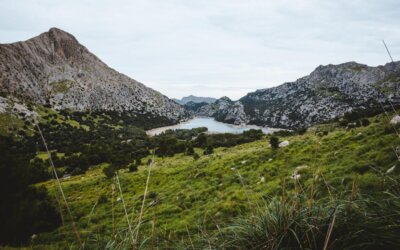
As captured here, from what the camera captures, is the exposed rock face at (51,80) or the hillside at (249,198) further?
the exposed rock face at (51,80)

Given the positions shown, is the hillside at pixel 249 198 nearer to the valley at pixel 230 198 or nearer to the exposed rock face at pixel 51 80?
the valley at pixel 230 198

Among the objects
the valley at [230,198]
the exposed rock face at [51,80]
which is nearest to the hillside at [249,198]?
the valley at [230,198]

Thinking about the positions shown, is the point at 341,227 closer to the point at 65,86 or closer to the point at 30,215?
the point at 30,215

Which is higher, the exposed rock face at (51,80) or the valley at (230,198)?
the exposed rock face at (51,80)

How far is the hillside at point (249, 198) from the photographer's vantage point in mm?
2359

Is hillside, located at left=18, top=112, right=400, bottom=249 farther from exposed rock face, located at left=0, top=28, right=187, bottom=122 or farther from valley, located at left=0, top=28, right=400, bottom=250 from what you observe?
exposed rock face, located at left=0, top=28, right=187, bottom=122

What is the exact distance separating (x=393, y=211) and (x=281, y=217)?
1.00m

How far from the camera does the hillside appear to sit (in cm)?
236

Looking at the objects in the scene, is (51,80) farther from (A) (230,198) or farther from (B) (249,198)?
(B) (249,198)

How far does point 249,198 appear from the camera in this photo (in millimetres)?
7148

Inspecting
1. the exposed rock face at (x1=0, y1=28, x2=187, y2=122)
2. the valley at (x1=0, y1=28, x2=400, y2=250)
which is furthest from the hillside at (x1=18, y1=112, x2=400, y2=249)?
the exposed rock face at (x1=0, y1=28, x2=187, y2=122)

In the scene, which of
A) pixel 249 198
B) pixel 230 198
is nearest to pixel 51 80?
pixel 230 198

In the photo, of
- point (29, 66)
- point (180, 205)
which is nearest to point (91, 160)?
point (180, 205)

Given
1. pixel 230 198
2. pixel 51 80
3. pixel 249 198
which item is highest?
pixel 51 80
